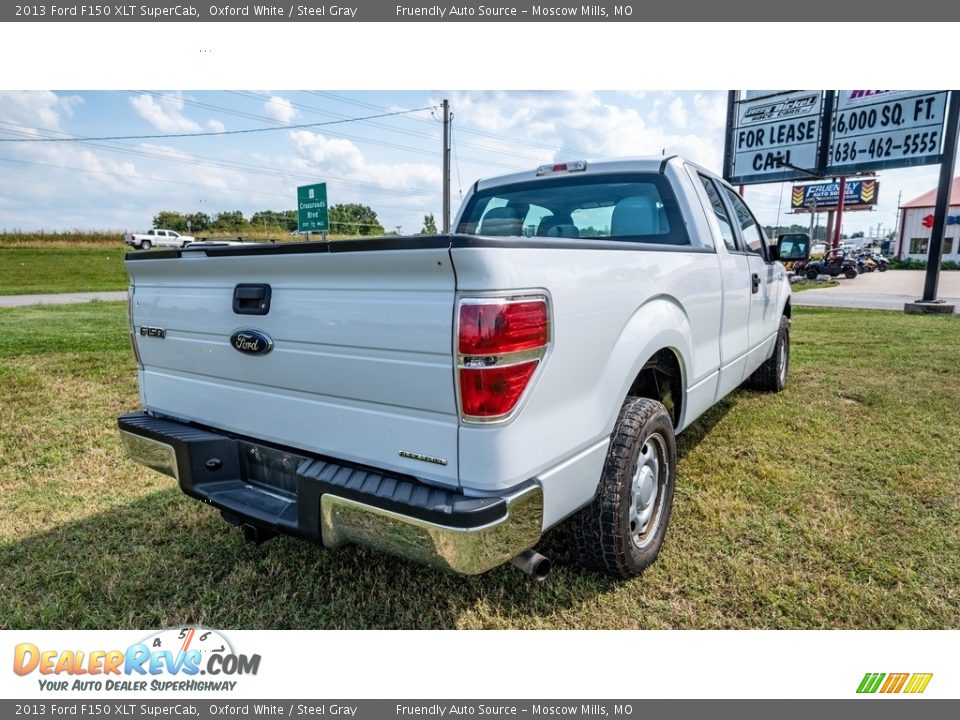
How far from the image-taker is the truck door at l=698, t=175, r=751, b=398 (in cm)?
360

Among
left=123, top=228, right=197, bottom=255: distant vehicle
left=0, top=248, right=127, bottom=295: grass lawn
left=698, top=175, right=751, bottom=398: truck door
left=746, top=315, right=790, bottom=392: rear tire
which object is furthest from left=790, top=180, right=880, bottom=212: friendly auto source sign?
left=698, top=175, right=751, bottom=398: truck door

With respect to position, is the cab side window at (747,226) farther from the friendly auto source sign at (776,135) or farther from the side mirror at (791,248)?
the friendly auto source sign at (776,135)

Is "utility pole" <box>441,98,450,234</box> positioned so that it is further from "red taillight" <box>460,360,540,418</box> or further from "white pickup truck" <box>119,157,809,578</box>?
"red taillight" <box>460,360,540,418</box>

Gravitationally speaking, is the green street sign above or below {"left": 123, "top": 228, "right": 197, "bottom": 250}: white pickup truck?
above

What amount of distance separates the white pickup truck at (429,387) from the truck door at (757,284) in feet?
4.29

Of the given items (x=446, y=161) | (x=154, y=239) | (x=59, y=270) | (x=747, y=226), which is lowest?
(x=59, y=270)

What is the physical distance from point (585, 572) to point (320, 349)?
1590mm

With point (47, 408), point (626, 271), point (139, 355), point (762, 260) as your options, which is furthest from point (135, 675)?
point (762, 260)

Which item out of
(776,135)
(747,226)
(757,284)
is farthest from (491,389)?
(776,135)

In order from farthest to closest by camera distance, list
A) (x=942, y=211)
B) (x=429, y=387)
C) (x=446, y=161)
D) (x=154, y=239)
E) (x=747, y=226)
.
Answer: (x=154, y=239)
(x=446, y=161)
(x=942, y=211)
(x=747, y=226)
(x=429, y=387)

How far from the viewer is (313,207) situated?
26719 millimetres

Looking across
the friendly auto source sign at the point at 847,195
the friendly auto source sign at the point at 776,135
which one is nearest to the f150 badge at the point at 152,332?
the friendly auto source sign at the point at 776,135

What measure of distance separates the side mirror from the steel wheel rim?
2889 millimetres

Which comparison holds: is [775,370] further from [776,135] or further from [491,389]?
[776,135]
